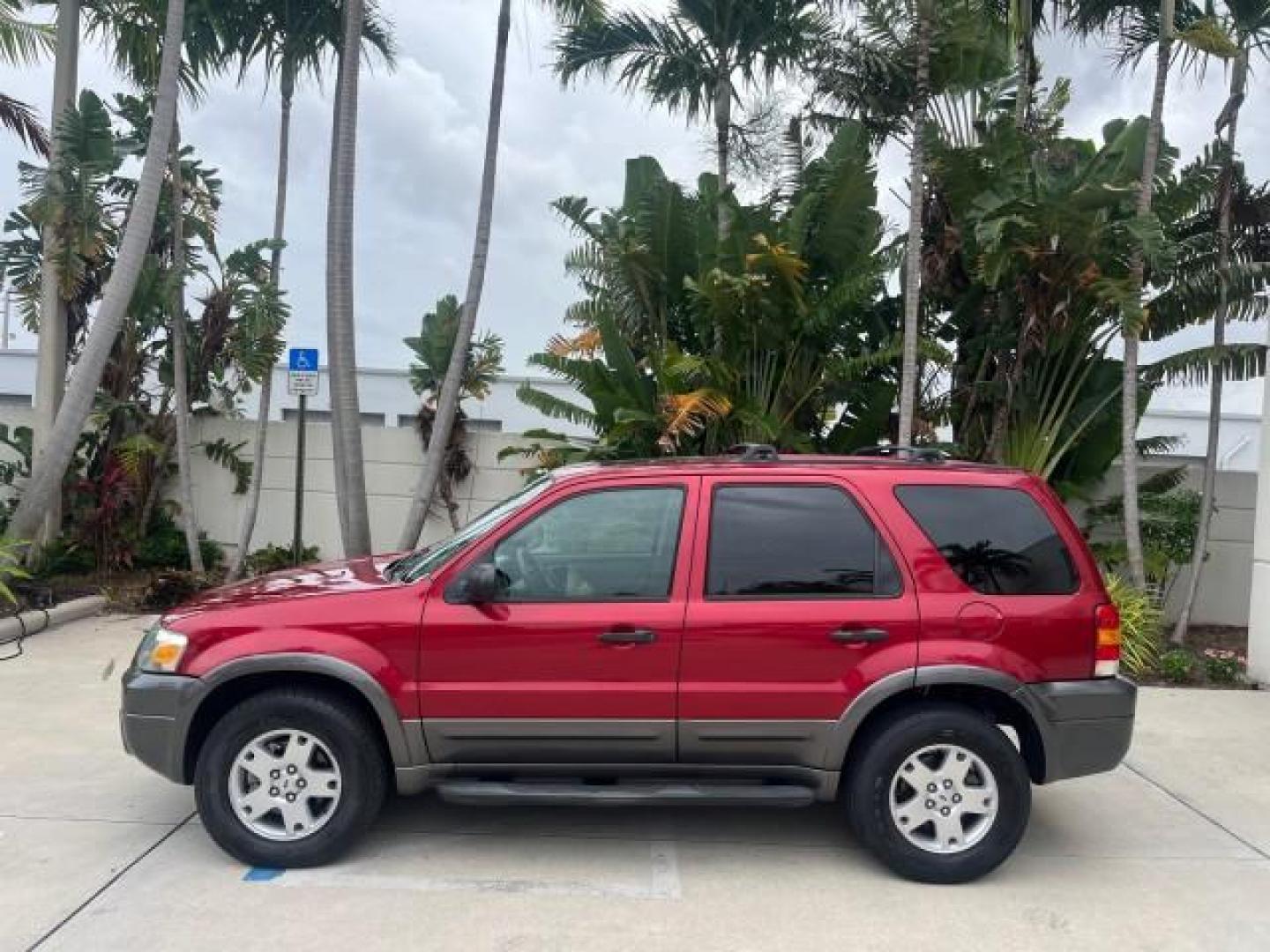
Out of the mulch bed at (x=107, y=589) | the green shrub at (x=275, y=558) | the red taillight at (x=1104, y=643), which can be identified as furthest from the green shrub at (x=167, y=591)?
the red taillight at (x=1104, y=643)

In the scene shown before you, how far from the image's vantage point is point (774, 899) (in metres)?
4.02

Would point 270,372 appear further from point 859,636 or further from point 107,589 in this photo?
point 859,636

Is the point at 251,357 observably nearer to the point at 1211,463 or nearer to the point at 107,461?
the point at 107,461

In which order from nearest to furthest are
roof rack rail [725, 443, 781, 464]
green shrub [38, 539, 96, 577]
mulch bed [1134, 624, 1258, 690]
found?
1. roof rack rail [725, 443, 781, 464]
2. mulch bed [1134, 624, 1258, 690]
3. green shrub [38, 539, 96, 577]

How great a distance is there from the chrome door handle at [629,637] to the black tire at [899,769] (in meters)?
1.06

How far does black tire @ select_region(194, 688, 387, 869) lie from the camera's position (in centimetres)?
413

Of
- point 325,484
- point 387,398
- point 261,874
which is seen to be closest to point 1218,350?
point 261,874

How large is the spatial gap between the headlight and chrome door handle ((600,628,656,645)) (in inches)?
69.1

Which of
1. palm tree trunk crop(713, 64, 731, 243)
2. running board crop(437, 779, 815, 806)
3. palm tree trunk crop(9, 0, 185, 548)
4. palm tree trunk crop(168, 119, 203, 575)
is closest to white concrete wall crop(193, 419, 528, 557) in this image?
palm tree trunk crop(168, 119, 203, 575)

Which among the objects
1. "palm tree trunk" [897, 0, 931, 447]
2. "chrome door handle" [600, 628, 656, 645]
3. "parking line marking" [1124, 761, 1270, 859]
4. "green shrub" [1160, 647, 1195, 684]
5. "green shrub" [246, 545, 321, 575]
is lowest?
"parking line marking" [1124, 761, 1270, 859]

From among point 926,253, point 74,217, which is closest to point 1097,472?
point 926,253

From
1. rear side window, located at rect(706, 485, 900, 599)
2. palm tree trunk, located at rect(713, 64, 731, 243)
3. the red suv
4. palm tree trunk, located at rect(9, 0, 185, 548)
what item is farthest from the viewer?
palm tree trunk, located at rect(713, 64, 731, 243)

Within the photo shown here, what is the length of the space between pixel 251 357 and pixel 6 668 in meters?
4.22

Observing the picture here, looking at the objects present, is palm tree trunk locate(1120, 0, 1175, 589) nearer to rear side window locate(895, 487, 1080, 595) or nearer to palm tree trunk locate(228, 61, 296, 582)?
rear side window locate(895, 487, 1080, 595)
